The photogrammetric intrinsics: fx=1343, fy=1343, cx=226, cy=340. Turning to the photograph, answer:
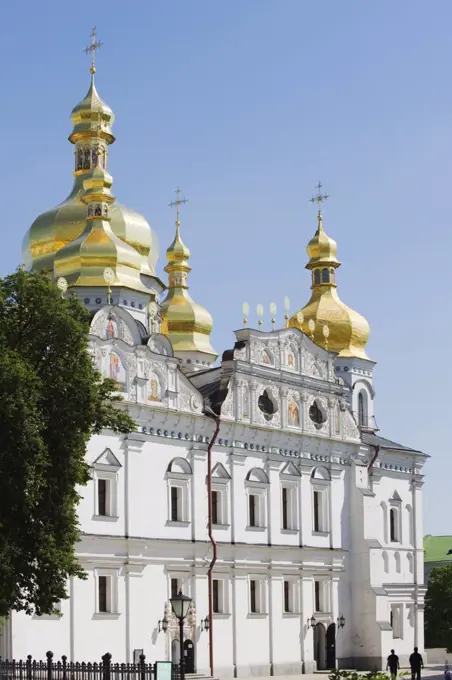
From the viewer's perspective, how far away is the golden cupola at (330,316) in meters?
57.6

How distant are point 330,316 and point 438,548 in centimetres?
5757

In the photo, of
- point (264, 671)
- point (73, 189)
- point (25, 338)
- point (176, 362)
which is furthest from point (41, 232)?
point (25, 338)

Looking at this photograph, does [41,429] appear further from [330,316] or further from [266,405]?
[330,316]

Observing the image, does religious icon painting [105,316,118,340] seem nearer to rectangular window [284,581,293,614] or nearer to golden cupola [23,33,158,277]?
golden cupola [23,33,158,277]

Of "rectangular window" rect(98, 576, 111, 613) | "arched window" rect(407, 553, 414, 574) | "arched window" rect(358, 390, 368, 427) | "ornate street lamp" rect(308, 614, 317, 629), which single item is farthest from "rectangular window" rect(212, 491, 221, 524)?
"arched window" rect(358, 390, 368, 427)

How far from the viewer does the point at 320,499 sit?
49.8 m

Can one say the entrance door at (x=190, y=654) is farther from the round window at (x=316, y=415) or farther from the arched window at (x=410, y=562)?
the arched window at (x=410, y=562)

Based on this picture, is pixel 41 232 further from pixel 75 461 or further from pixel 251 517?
pixel 75 461

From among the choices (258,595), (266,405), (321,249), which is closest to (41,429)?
(258,595)

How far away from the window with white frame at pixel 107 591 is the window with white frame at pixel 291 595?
30.1ft

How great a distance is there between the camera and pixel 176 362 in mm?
42812

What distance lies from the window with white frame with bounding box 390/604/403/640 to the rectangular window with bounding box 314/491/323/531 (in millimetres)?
6611

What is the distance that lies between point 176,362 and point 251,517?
668cm

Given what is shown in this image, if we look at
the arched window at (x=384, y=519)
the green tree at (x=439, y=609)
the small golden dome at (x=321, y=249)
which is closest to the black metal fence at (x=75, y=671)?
the arched window at (x=384, y=519)
